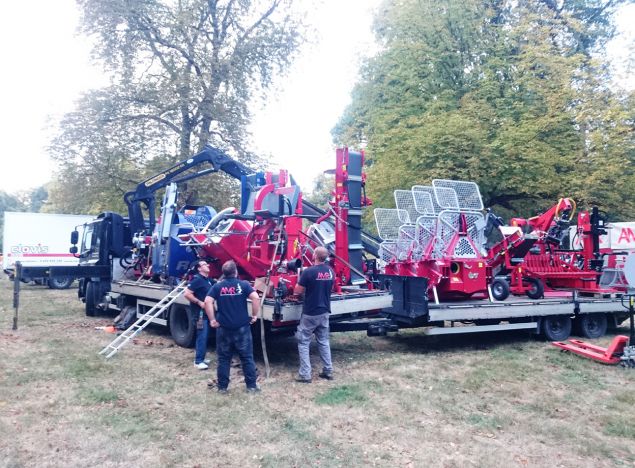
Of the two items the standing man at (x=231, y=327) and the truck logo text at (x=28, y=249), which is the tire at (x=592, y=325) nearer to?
the standing man at (x=231, y=327)

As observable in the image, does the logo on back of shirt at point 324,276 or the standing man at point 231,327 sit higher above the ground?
the logo on back of shirt at point 324,276

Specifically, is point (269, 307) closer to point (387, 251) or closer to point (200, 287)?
point (200, 287)

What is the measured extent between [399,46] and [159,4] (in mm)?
9487

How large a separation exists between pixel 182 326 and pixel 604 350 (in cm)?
720

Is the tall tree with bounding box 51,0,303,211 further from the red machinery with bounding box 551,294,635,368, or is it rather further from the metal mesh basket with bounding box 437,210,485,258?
the red machinery with bounding box 551,294,635,368

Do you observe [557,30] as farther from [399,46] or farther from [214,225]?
[214,225]

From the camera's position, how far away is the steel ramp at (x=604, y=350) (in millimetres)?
8305

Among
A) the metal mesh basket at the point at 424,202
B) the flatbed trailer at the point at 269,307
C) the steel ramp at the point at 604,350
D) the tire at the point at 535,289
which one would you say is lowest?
the steel ramp at the point at 604,350

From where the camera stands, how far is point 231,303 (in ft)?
22.1

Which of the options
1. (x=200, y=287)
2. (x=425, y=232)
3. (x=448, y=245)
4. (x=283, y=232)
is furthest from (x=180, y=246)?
(x=448, y=245)

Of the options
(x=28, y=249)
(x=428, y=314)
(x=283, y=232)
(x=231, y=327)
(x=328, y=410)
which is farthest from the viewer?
(x=28, y=249)

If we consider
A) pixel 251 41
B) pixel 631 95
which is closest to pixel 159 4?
pixel 251 41

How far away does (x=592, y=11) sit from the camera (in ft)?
69.5

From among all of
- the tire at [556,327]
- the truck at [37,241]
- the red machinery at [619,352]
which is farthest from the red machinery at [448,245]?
the truck at [37,241]
